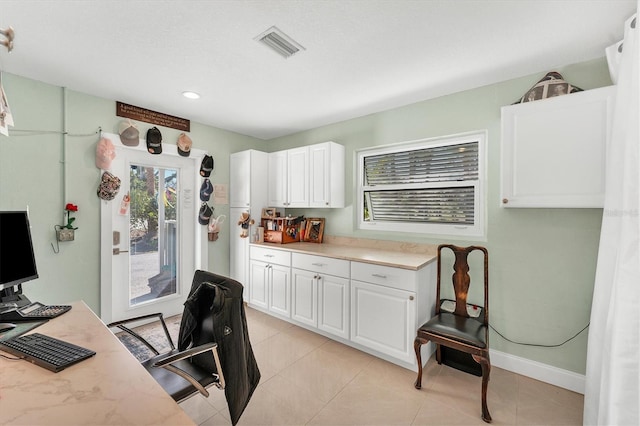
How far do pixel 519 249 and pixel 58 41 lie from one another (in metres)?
3.69

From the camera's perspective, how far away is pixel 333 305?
276 cm

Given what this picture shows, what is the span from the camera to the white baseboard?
6.87 ft

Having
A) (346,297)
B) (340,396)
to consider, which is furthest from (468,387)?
(346,297)

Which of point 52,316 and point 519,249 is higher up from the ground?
point 519,249

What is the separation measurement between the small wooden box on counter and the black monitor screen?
2216 millimetres

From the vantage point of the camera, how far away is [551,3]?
1493 mm

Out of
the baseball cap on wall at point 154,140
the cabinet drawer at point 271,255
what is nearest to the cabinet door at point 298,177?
the cabinet drawer at point 271,255

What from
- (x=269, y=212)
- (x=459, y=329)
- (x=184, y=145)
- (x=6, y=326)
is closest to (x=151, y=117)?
(x=184, y=145)

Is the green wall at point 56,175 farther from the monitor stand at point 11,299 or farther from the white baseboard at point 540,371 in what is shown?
the white baseboard at point 540,371

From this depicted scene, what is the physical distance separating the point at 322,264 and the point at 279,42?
6.39 feet

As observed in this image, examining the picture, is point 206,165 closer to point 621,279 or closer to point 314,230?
point 314,230

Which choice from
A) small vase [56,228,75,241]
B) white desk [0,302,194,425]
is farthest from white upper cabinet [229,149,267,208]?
white desk [0,302,194,425]

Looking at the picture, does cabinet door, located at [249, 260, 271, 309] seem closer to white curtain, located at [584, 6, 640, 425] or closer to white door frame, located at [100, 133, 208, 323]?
white door frame, located at [100, 133, 208, 323]

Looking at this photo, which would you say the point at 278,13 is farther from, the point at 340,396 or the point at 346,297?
the point at 340,396
